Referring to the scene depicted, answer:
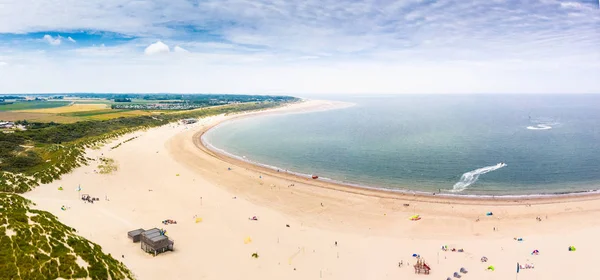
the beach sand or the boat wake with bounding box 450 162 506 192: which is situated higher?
the boat wake with bounding box 450 162 506 192

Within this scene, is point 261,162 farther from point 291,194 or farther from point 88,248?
point 88,248

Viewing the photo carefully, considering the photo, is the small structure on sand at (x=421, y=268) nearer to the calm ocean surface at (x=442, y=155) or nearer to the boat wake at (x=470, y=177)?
the calm ocean surface at (x=442, y=155)

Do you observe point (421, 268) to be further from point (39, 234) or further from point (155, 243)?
point (39, 234)

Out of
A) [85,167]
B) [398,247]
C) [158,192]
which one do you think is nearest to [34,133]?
[85,167]

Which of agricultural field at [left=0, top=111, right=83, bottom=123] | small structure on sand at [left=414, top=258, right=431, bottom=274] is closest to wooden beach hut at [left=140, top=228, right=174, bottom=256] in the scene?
small structure on sand at [left=414, top=258, right=431, bottom=274]

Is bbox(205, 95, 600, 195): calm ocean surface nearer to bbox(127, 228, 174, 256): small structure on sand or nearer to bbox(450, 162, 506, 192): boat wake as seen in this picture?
bbox(450, 162, 506, 192): boat wake

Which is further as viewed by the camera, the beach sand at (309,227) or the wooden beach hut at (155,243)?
the wooden beach hut at (155,243)

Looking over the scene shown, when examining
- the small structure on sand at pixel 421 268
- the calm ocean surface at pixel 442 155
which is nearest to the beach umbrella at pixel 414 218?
the small structure on sand at pixel 421 268
